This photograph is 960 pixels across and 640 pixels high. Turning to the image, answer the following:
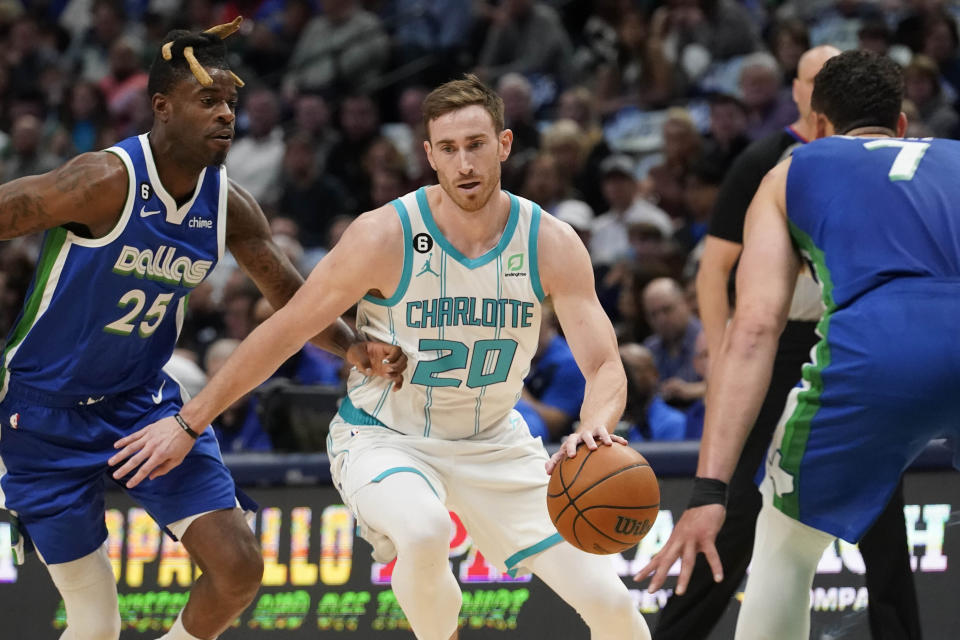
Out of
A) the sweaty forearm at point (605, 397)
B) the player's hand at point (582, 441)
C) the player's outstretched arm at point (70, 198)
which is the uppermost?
the player's outstretched arm at point (70, 198)

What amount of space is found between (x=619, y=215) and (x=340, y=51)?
3940 mm

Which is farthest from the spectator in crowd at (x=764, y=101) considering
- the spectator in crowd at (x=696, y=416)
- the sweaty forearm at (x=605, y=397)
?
the sweaty forearm at (x=605, y=397)

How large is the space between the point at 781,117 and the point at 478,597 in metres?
5.06

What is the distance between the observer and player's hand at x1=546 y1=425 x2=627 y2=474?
386cm

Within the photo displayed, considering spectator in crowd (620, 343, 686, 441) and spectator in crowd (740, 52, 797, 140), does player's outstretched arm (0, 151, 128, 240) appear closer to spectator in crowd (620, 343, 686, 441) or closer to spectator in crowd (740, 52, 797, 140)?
spectator in crowd (620, 343, 686, 441)

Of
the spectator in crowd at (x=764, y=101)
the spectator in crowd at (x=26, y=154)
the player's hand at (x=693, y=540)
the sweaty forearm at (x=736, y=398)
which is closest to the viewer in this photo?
the player's hand at (x=693, y=540)

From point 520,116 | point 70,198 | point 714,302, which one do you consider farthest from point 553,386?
point 520,116

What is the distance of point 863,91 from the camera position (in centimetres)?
396

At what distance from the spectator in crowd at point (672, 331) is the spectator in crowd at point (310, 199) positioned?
3385 mm

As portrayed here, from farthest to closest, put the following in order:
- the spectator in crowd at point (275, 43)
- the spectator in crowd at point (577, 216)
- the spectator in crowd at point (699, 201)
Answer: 1. the spectator in crowd at point (275, 43)
2. the spectator in crowd at point (699, 201)
3. the spectator in crowd at point (577, 216)

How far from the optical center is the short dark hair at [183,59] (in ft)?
14.4

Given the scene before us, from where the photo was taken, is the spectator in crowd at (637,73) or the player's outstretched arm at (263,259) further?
the spectator in crowd at (637,73)

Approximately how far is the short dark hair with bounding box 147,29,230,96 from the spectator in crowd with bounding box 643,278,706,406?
11.5ft

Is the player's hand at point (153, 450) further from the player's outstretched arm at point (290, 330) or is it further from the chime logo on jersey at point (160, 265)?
the chime logo on jersey at point (160, 265)
